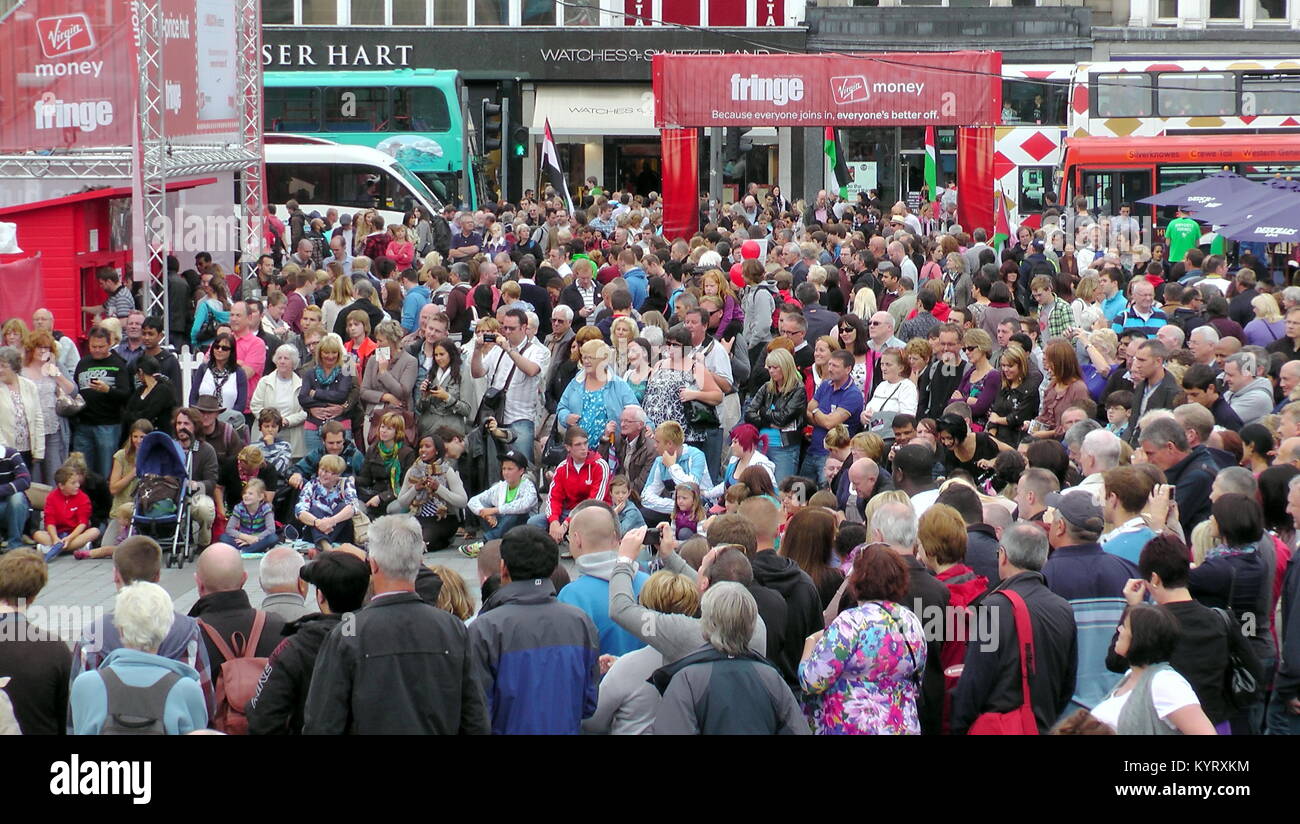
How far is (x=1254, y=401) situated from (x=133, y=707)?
23.3ft

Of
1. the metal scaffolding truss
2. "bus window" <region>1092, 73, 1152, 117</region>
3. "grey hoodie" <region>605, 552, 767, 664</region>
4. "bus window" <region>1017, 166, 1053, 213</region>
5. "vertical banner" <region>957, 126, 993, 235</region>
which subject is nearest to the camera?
"grey hoodie" <region>605, 552, 767, 664</region>

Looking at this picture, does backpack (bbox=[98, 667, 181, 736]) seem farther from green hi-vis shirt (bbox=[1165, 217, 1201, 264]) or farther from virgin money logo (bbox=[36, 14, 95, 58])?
green hi-vis shirt (bbox=[1165, 217, 1201, 264])

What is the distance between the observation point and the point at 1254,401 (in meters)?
9.71

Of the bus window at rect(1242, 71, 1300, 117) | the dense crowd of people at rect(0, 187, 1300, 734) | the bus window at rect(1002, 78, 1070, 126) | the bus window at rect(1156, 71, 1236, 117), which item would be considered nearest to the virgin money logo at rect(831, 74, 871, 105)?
the dense crowd of people at rect(0, 187, 1300, 734)

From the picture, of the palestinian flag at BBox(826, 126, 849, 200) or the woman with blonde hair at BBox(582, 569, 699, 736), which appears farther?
the palestinian flag at BBox(826, 126, 849, 200)

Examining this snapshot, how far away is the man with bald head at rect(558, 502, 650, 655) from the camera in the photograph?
630 cm

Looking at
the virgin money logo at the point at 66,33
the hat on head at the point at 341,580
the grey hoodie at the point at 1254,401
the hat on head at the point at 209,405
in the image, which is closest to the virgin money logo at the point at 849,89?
the virgin money logo at the point at 66,33

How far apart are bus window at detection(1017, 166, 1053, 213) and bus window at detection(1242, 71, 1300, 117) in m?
5.90

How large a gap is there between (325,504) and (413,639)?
6084mm

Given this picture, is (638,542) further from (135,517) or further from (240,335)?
(240,335)

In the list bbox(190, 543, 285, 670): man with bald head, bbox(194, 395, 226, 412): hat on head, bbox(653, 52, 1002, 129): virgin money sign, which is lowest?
bbox(190, 543, 285, 670): man with bald head

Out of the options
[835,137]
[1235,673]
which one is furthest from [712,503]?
[835,137]

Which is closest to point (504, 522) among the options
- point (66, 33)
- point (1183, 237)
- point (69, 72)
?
point (69, 72)

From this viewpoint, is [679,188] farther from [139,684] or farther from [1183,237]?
[139,684]
